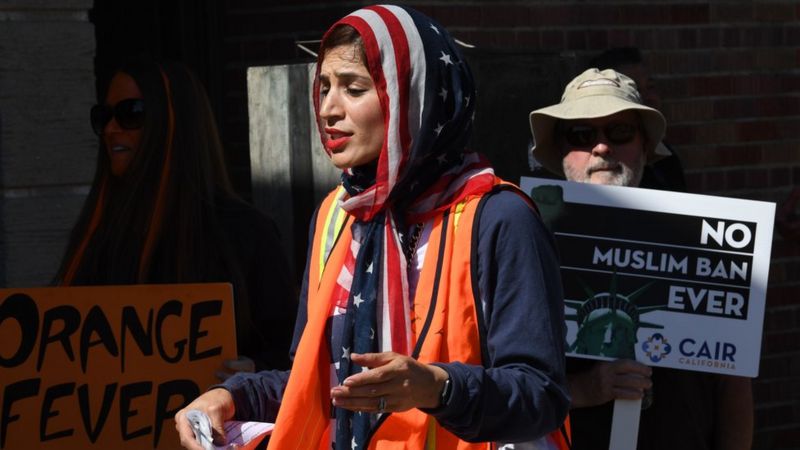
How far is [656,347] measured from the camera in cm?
390

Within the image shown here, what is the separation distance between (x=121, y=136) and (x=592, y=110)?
3.96 ft

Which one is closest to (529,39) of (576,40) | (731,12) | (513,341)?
(576,40)

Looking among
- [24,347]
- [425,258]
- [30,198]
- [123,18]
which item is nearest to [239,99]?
[123,18]

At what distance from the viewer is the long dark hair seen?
12.9 ft

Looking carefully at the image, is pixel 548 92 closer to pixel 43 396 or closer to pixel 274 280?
pixel 274 280

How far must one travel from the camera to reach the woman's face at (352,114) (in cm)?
284

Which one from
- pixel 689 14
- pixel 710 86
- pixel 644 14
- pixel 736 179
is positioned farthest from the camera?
pixel 736 179

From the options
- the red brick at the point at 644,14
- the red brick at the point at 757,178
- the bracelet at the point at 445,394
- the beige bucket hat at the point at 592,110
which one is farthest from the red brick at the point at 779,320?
the bracelet at the point at 445,394

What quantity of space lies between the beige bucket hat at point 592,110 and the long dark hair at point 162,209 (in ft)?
2.77

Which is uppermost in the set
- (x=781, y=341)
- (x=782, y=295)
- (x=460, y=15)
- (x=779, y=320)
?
(x=460, y=15)

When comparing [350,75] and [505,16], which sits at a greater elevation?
[505,16]

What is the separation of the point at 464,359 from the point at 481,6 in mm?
3710

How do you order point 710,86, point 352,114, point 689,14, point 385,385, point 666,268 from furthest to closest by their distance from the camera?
point 710,86, point 689,14, point 666,268, point 352,114, point 385,385

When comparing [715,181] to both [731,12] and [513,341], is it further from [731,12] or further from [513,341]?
[513,341]
